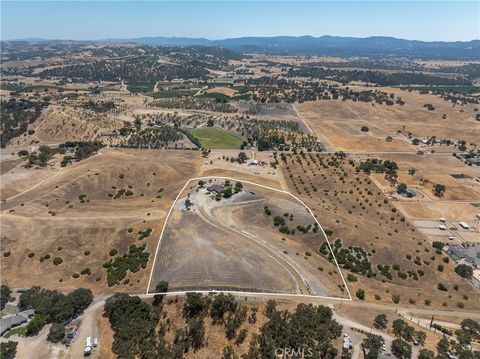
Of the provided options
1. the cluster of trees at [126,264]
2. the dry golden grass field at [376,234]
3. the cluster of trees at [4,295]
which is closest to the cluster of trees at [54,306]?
the cluster of trees at [4,295]

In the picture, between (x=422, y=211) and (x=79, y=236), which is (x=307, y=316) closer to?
(x=79, y=236)

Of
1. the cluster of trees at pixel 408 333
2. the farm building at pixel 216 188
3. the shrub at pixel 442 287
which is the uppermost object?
the farm building at pixel 216 188

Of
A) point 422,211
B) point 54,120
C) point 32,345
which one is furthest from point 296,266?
point 54,120

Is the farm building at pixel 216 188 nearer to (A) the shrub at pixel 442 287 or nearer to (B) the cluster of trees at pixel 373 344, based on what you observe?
(A) the shrub at pixel 442 287

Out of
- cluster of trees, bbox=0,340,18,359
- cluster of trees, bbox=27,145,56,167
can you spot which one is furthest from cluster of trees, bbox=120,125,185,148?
cluster of trees, bbox=0,340,18,359

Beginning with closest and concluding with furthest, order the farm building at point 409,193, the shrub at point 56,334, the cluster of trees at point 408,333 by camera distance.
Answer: the shrub at point 56,334
the cluster of trees at point 408,333
the farm building at point 409,193

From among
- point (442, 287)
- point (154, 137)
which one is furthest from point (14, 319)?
point (154, 137)

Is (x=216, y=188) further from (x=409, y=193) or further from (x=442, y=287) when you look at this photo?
(x=409, y=193)

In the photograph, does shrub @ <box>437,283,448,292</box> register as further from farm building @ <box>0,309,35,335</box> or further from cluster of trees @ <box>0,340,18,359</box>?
farm building @ <box>0,309,35,335</box>
